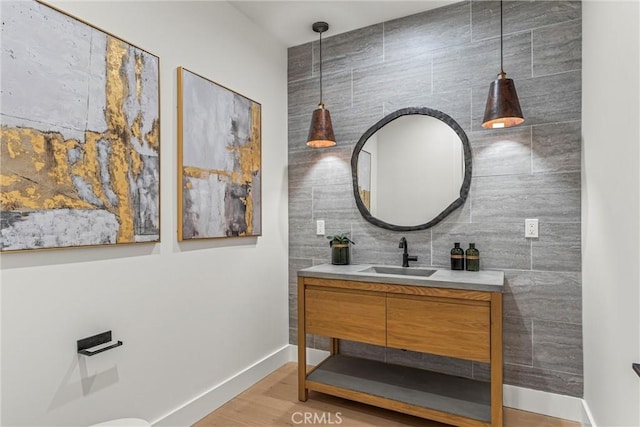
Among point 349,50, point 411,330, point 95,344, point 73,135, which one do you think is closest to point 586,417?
point 411,330

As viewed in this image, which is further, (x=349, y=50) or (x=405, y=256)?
(x=349, y=50)

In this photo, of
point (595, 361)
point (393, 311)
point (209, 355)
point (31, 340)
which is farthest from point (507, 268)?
point (31, 340)

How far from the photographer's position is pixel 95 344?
165 cm

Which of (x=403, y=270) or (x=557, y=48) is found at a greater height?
(x=557, y=48)

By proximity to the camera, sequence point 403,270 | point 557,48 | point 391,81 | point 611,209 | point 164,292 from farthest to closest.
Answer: point 391,81 < point 403,270 < point 557,48 < point 164,292 < point 611,209

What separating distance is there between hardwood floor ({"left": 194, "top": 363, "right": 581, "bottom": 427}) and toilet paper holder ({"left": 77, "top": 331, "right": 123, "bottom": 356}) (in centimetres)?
85

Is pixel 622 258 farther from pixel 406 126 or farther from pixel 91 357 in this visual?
pixel 91 357

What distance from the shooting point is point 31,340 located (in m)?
1.44

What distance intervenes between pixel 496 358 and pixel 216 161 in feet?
6.51

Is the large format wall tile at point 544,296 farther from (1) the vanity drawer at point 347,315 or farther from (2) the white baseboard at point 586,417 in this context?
(1) the vanity drawer at point 347,315

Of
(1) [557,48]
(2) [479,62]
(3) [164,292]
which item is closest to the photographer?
(3) [164,292]

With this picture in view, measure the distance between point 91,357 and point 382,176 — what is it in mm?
2079

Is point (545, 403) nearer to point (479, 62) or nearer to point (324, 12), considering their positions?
point (479, 62)

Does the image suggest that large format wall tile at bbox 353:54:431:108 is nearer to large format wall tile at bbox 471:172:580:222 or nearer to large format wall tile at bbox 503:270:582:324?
large format wall tile at bbox 471:172:580:222
